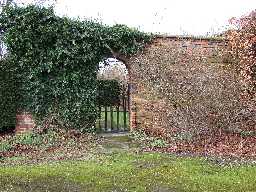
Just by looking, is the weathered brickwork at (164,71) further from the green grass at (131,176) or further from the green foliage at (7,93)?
the green foliage at (7,93)

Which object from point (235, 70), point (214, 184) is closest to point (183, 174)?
point (214, 184)

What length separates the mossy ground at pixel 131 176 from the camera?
6.99 m

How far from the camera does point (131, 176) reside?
25.1ft

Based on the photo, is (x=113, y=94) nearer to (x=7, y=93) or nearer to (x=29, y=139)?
(x=7, y=93)

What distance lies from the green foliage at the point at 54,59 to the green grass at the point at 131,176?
4.04 metres

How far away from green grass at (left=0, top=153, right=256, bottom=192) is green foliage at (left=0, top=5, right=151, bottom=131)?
4.04m

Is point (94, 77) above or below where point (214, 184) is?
above

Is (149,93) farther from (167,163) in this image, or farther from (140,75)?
(167,163)

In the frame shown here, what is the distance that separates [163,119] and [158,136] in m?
0.53

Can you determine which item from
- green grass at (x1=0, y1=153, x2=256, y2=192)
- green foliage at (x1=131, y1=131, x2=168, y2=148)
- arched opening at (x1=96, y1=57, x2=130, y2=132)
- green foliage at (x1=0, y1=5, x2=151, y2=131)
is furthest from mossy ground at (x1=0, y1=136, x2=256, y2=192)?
arched opening at (x1=96, y1=57, x2=130, y2=132)

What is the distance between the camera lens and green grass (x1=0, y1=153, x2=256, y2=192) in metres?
6.98

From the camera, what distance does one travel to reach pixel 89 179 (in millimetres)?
7434

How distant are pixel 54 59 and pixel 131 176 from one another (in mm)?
6012

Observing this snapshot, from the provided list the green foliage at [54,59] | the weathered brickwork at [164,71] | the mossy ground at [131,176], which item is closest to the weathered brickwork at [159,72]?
the weathered brickwork at [164,71]
